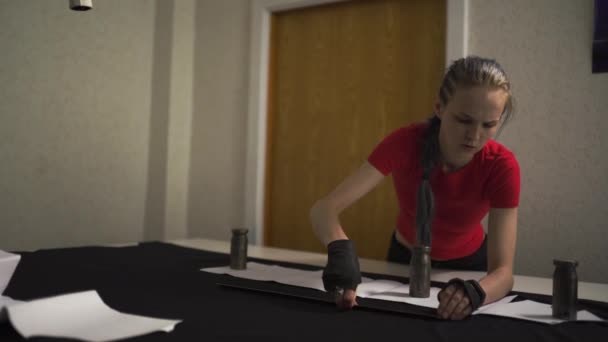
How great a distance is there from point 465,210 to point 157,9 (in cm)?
257

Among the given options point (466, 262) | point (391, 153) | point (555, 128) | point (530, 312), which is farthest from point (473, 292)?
point (555, 128)

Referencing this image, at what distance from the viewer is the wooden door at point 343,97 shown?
274cm

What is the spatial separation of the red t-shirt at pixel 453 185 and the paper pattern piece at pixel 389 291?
28 centimetres

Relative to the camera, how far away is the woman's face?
119cm

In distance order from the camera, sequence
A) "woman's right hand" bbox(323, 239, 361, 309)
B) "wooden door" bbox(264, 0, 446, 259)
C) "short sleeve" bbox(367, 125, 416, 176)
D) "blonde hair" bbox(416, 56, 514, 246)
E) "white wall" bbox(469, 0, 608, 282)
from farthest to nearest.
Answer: "wooden door" bbox(264, 0, 446, 259) < "white wall" bbox(469, 0, 608, 282) < "short sleeve" bbox(367, 125, 416, 176) < "blonde hair" bbox(416, 56, 514, 246) < "woman's right hand" bbox(323, 239, 361, 309)

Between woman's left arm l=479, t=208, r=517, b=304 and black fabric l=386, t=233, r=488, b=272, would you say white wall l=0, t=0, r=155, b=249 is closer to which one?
black fabric l=386, t=233, r=488, b=272

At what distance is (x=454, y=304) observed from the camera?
93 centimetres

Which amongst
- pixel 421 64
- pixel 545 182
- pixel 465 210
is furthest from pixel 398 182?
pixel 421 64

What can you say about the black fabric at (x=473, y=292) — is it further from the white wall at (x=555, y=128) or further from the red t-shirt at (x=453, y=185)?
the white wall at (x=555, y=128)

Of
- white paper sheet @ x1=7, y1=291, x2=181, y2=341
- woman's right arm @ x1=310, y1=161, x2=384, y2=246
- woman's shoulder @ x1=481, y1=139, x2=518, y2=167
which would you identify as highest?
woman's shoulder @ x1=481, y1=139, x2=518, y2=167

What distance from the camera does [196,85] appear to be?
3.48m

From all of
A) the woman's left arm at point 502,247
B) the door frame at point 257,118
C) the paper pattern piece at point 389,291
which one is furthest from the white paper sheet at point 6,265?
the door frame at point 257,118

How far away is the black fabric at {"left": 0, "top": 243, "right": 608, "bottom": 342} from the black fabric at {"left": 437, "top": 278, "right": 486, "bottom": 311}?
28mm

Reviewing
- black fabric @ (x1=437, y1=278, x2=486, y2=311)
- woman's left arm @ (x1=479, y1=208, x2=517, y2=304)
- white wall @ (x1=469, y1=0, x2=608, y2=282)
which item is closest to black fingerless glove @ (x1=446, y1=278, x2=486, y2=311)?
black fabric @ (x1=437, y1=278, x2=486, y2=311)
